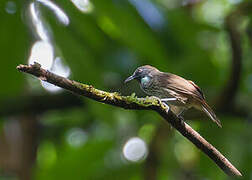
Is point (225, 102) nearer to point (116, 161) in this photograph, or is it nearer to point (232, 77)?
point (232, 77)

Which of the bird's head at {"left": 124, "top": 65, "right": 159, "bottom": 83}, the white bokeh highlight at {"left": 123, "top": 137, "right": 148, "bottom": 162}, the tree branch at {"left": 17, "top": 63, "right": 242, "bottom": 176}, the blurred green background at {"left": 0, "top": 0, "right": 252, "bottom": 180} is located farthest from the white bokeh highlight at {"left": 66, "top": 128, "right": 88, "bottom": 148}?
the tree branch at {"left": 17, "top": 63, "right": 242, "bottom": 176}

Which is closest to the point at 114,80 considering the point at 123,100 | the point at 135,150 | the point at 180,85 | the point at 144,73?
the point at 135,150

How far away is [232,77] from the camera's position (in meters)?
3.47

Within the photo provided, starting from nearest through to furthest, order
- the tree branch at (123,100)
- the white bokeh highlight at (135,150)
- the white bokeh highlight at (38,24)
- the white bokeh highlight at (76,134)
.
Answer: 1. the tree branch at (123,100)
2. the white bokeh highlight at (38,24)
3. the white bokeh highlight at (135,150)
4. the white bokeh highlight at (76,134)

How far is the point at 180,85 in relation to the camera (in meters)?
2.50

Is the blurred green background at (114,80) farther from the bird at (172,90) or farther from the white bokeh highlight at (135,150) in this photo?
the bird at (172,90)

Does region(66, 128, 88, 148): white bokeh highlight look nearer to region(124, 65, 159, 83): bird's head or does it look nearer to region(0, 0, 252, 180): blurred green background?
region(0, 0, 252, 180): blurred green background

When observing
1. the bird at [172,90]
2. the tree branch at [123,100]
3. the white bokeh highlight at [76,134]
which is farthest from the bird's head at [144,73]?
the white bokeh highlight at [76,134]

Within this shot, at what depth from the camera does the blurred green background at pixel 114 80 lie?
2619 mm

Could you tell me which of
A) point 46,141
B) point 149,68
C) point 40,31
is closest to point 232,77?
point 149,68

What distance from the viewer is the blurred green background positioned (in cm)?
262

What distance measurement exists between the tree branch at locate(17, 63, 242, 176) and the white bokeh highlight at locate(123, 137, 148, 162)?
2637 mm

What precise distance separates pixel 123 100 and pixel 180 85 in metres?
0.97

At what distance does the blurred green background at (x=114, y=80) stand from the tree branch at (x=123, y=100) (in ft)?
2.15
